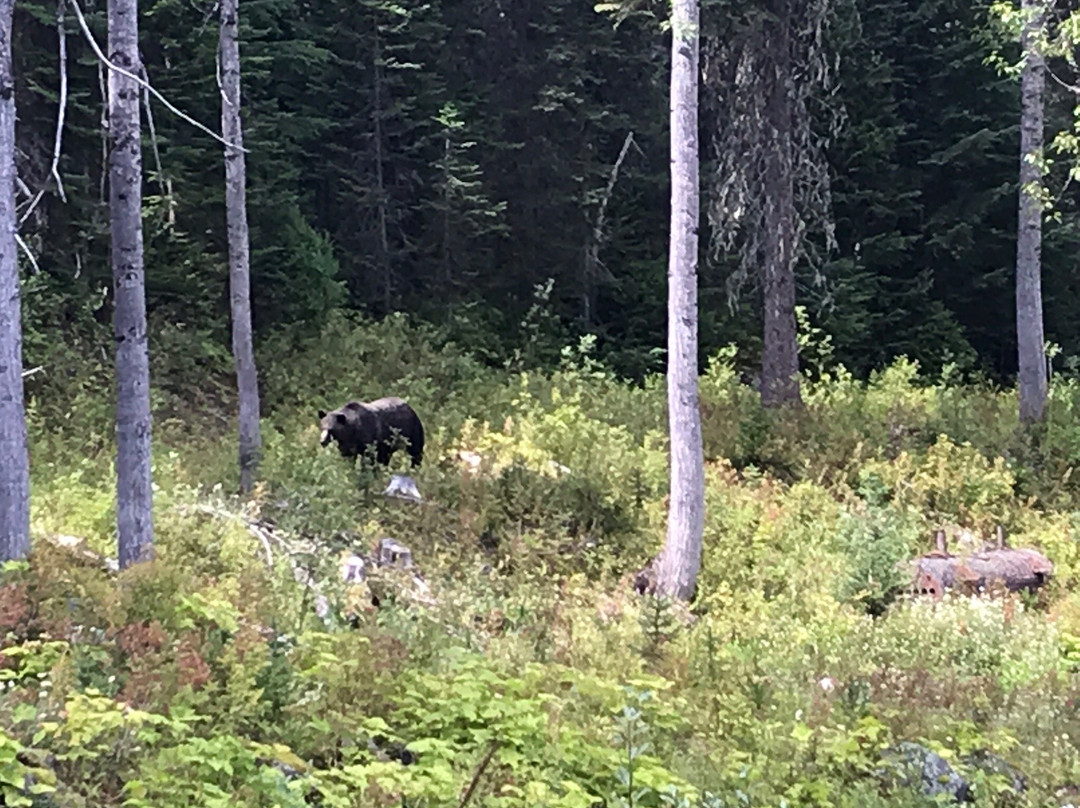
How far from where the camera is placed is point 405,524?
1251 cm

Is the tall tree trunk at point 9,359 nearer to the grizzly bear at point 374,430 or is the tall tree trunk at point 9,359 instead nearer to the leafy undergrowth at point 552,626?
the leafy undergrowth at point 552,626

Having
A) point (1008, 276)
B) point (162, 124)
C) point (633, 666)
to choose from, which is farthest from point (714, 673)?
point (1008, 276)

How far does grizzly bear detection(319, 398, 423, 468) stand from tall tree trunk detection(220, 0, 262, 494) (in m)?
0.96

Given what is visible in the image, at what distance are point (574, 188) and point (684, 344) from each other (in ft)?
38.1

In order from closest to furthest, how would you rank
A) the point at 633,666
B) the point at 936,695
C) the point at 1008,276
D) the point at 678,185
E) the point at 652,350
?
1. the point at 936,695
2. the point at 633,666
3. the point at 678,185
4. the point at 652,350
5. the point at 1008,276

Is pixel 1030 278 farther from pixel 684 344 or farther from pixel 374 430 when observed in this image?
pixel 374 430

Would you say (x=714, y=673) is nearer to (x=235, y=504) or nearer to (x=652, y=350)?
(x=235, y=504)

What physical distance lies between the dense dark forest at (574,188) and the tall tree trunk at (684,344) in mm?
9029

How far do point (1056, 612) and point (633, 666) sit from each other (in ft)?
15.3

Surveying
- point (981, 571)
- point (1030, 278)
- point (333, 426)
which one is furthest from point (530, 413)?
point (1030, 278)

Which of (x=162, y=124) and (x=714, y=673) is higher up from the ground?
(x=162, y=124)

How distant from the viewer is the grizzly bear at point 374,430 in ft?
46.0

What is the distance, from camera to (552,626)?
9875 mm

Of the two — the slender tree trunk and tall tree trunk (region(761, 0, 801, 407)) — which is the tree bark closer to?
the slender tree trunk
